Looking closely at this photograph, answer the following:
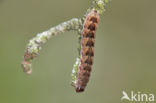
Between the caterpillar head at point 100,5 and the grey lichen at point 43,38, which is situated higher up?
the caterpillar head at point 100,5

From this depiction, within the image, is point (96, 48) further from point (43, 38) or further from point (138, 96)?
point (43, 38)

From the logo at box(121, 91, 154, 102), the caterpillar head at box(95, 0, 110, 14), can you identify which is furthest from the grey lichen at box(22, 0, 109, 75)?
the logo at box(121, 91, 154, 102)

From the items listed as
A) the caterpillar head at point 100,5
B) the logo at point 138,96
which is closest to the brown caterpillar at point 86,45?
the caterpillar head at point 100,5

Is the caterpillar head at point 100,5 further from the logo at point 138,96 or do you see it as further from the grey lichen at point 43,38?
the logo at point 138,96

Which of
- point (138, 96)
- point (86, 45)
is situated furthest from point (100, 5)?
point (138, 96)

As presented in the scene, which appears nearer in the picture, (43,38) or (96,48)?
(43,38)

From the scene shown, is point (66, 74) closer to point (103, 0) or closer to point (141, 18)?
point (141, 18)
